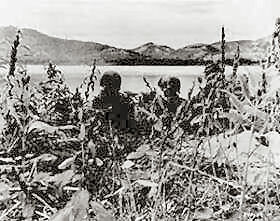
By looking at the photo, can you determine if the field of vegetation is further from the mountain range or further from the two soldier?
the mountain range

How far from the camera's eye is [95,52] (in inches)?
52.2

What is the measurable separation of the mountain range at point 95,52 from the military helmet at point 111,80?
0.04 meters

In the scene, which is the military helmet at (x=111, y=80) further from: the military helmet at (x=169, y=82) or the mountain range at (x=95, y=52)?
the military helmet at (x=169, y=82)

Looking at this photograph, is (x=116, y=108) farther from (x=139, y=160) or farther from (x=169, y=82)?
(x=139, y=160)

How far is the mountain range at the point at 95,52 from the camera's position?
1295 millimetres

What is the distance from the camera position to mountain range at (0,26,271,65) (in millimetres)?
1295

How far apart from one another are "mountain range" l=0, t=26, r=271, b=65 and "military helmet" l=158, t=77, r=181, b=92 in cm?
7

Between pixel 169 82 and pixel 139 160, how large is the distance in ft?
0.91

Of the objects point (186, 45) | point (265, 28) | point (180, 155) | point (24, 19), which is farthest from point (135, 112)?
point (265, 28)

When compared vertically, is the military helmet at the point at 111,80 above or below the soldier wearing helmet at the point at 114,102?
above

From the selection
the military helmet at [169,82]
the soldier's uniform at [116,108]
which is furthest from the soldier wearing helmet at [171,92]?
the soldier's uniform at [116,108]

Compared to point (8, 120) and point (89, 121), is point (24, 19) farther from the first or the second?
point (89, 121)

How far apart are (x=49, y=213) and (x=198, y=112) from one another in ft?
1.19

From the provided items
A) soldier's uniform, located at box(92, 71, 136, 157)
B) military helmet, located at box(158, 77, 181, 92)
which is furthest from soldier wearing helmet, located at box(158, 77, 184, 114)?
soldier's uniform, located at box(92, 71, 136, 157)
